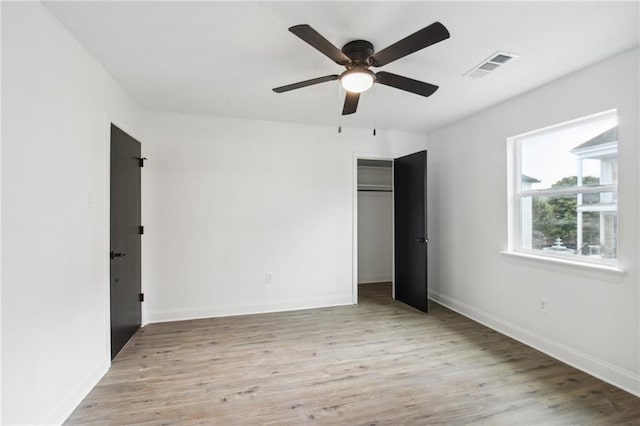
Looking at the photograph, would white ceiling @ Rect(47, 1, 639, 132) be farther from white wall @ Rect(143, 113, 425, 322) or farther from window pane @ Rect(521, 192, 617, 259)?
window pane @ Rect(521, 192, 617, 259)

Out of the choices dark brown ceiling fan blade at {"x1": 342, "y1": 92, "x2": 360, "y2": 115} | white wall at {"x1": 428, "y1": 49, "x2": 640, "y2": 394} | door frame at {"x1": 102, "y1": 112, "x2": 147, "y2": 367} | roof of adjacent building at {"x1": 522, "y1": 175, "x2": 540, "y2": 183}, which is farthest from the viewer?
roof of adjacent building at {"x1": 522, "y1": 175, "x2": 540, "y2": 183}

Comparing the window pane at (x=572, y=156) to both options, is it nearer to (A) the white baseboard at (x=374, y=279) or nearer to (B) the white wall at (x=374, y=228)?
(B) the white wall at (x=374, y=228)

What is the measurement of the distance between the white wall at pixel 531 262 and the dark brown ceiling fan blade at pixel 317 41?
5.51ft

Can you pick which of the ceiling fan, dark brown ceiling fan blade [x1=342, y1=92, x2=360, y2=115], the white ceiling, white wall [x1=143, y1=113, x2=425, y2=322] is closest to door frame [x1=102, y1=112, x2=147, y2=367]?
the white ceiling

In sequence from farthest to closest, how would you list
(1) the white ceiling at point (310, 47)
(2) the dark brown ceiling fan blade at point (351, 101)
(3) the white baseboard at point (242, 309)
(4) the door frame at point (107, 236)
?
1. (3) the white baseboard at point (242, 309)
2. (4) the door frame at point (107, 236)
3. (2) the dark brown ceiling fan blade at point (351, 101)
4. (1) the white ceiling at point (310, 47)

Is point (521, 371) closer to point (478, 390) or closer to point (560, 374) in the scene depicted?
point (560, 374)

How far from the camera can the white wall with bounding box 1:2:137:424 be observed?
1.47 m

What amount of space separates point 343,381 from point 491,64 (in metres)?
2.86

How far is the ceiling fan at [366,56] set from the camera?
1.58 m

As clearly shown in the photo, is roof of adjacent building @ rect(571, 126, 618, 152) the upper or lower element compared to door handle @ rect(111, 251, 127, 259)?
upper

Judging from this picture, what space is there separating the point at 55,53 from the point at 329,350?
3118mm

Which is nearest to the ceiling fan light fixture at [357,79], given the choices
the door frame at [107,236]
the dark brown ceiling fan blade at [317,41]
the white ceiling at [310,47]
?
the dark brown ceiling fan blade at [317,41]

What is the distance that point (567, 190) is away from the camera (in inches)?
105

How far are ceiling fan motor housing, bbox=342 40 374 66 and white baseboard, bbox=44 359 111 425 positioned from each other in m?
2.95
